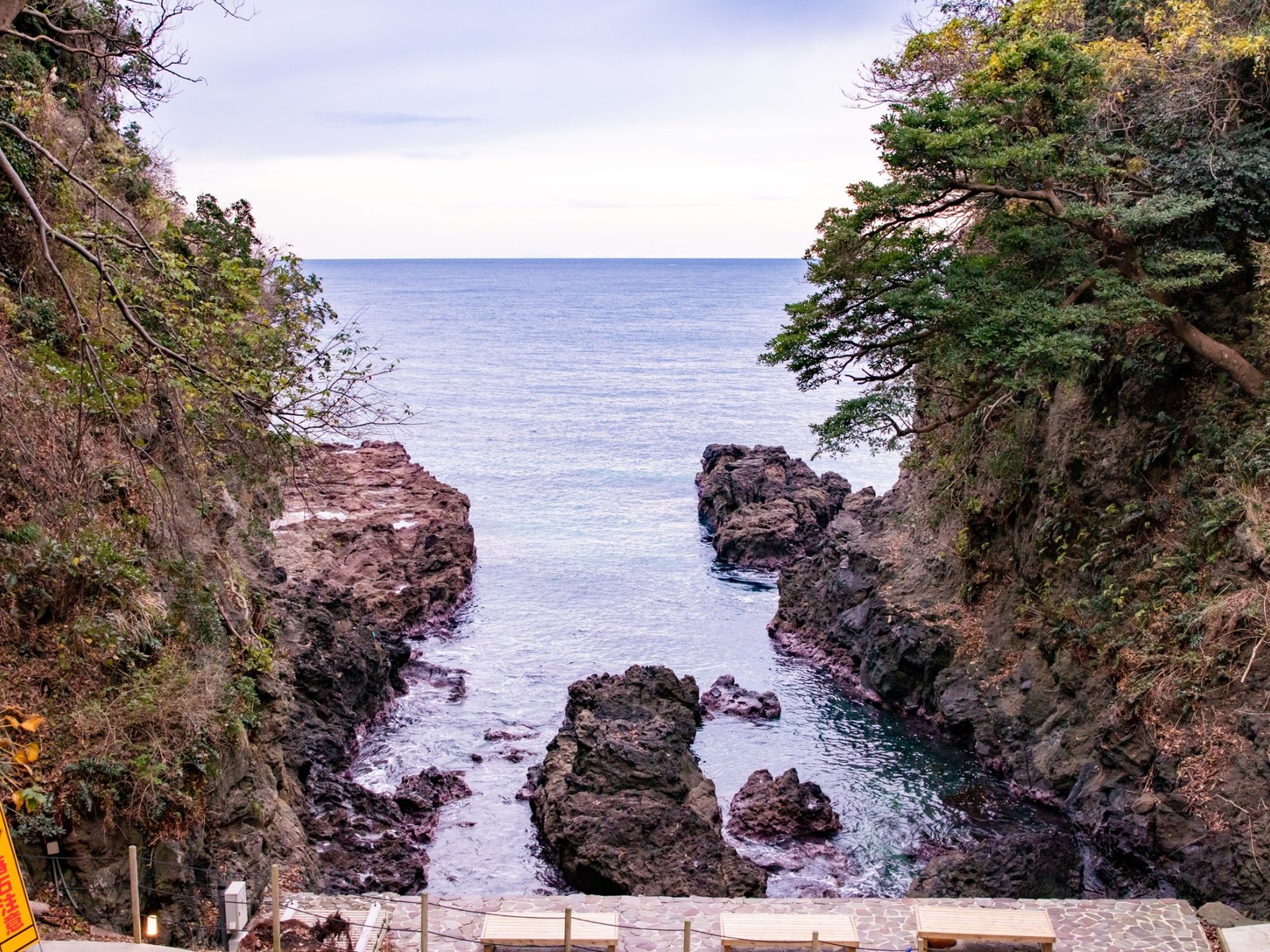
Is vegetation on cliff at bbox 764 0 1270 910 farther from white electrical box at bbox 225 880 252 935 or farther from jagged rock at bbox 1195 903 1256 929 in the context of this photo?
white electrical box at bbox 225 880 252 935

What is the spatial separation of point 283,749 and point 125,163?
12.1 m

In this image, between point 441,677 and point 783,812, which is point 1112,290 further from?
point 441,677

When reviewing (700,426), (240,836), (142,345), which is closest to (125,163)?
(142,345)

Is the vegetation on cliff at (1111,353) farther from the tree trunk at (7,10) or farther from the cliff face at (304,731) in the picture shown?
the tree trunk at (7,10)

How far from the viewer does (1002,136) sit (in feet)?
64.8

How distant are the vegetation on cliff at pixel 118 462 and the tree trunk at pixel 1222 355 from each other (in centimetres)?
1556

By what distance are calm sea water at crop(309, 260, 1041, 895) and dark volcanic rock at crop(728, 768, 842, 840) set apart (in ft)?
2.07

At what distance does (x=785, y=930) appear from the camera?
13453 millimetres

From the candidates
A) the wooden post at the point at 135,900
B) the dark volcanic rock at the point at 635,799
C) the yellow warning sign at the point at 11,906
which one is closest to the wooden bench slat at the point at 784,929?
the dark volcanic rock at the point at 635,799

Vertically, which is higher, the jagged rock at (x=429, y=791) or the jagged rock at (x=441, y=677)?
the jagged rock at (x=441, y=677)

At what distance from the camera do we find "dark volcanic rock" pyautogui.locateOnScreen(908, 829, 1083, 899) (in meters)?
17.4

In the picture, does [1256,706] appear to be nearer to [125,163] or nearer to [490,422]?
[125,163]

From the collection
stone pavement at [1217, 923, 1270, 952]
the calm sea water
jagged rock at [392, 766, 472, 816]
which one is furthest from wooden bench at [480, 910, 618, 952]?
jagged rock at [392, 766, 472, 816]

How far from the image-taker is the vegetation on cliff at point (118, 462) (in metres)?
11.8
